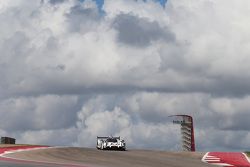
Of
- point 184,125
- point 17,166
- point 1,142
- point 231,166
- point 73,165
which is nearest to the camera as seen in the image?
point 17,166

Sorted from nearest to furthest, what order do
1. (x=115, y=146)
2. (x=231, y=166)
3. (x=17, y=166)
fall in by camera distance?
Result: (x=17, y=166) < (x=231, y=166) < (x=115, y=146)

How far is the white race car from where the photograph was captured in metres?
59.0

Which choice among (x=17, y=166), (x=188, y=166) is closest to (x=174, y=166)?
(x=188, y=166)

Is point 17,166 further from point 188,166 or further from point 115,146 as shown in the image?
point 115,146

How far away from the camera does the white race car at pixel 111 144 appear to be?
59.0 m

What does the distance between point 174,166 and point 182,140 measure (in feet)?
135

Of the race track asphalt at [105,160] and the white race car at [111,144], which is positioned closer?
the race track asphalt at [105,160]

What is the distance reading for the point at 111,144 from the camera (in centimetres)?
5941

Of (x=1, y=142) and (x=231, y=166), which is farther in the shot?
(x=1, y=142)

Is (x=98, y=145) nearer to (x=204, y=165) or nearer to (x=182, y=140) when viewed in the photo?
(x=182, y=140)

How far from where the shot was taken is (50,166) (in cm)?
3006

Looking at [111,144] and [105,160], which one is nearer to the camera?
A: [105,160]

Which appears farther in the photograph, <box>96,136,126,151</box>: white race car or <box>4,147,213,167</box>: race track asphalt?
<box>96,136,126,151</box>: white race car

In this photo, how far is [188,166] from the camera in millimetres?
36594
